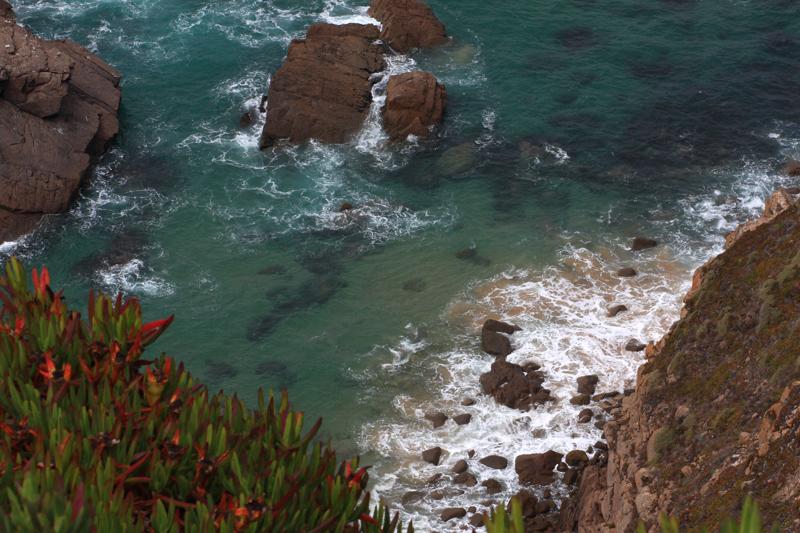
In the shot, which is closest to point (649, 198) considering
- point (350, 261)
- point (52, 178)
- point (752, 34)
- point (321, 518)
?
point (350, 261)

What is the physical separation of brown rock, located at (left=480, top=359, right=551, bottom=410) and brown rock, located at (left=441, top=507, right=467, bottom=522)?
6574 mm

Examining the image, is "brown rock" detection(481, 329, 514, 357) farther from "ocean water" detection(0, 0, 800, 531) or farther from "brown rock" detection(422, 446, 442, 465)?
"brown rock" detection(422, 446, 442, 465)

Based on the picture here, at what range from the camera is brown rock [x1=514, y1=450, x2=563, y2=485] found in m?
39.4

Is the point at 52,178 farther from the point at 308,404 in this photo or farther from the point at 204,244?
the point at 308,404

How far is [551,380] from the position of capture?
44.6m

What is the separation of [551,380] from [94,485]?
31257mm

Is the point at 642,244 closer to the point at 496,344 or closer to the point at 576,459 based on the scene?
the point at 496,344

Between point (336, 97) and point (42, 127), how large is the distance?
17.2 metres

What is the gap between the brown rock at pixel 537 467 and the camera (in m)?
39.4

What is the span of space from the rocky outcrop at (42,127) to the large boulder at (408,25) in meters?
19.0

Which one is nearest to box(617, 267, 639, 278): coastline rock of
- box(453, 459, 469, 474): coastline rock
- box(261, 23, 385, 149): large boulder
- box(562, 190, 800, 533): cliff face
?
box(562, 190, 800, 533): cliff face

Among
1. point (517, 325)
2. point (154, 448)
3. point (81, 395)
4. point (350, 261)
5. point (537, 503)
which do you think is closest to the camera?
point (154, 448)

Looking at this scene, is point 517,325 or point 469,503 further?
point 517,325

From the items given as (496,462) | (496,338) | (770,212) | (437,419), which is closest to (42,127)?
(496,338)
